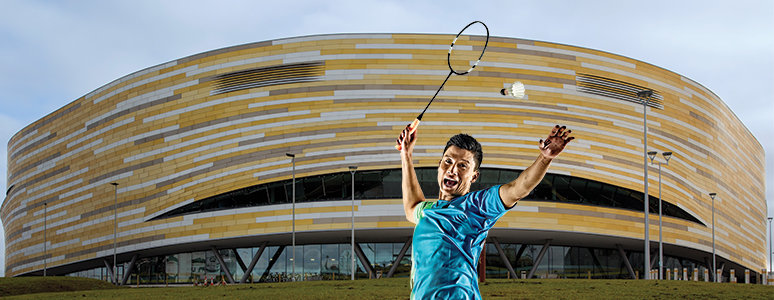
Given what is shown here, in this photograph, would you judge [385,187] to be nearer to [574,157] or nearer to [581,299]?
[574,157]

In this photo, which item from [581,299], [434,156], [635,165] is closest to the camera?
[581,299]

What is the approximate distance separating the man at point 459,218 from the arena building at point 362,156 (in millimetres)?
43775

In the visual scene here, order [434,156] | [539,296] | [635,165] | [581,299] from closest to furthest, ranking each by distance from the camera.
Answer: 1. [581,299]
2. [539,296]
3. [434,156]
4. [635,165]

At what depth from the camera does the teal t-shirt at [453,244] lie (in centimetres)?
458

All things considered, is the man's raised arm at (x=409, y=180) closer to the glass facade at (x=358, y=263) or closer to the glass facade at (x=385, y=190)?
the glass facade at (x=385, y=190)

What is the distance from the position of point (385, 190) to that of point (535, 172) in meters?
45.8

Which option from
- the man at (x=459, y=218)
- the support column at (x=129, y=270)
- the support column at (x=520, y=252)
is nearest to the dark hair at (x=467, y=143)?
the man at (x=459, y=218)

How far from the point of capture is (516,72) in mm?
51188

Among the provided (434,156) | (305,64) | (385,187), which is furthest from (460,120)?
(305,64)

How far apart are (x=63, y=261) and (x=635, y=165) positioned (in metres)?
47.4

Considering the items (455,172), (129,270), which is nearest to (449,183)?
(455,172)

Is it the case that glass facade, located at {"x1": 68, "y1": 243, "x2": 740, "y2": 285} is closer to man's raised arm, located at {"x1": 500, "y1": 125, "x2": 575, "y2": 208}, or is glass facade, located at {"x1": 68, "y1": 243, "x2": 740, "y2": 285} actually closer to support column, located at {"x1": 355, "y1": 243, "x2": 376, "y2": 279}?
support column, located at {"x1": 355, "y1": 243, "x2": 376, "y2": 279}

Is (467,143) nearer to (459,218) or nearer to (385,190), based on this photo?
(459,218)

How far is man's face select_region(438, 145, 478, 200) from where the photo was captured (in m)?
4.93
